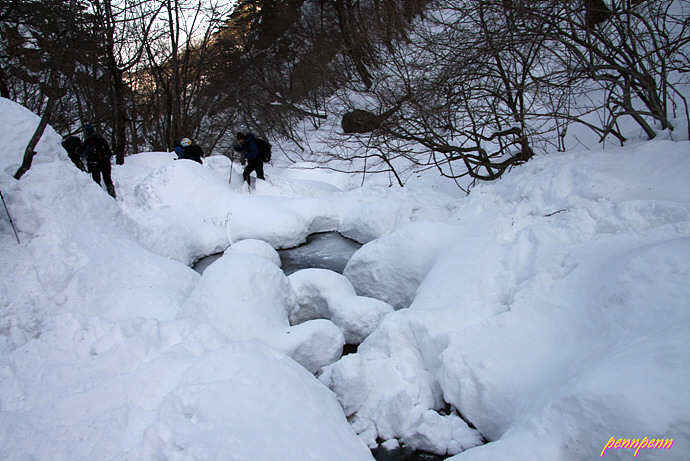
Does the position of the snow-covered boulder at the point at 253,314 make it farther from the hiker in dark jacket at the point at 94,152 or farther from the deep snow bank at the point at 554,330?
the hiker in dark jacket at the point at 94,152

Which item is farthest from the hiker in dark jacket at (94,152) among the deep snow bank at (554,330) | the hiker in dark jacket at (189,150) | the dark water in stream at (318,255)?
the deep snow bank at (554,330)

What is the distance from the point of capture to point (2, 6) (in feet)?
28.2

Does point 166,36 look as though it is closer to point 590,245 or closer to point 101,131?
point 101,131

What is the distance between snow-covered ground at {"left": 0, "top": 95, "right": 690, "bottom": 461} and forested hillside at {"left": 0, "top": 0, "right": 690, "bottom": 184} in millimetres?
1457

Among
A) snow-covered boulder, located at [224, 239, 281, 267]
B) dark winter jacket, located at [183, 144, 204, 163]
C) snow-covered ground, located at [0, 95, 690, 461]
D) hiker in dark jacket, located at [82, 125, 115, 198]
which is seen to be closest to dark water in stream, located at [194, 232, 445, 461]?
snow-covered boulder, located at [224, 239, 281, 267]

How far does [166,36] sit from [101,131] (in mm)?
4504

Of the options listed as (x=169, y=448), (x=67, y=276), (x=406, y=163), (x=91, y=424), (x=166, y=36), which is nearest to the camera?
(x=169, y=448)

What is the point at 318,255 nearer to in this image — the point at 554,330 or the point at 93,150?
the point at 93,150

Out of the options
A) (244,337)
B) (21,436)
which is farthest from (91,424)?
(244,337)

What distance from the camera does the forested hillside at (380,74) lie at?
21.2 ft

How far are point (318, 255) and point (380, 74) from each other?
3.90 m

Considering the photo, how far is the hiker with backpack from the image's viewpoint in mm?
10242

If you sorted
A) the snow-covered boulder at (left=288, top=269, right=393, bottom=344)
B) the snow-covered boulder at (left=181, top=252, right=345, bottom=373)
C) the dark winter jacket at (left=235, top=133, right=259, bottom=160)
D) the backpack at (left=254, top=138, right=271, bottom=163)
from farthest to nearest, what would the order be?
the backpack at (left=254, top=138, right=271, bottom=163)
the dark winter jacket at (left=235, top=133, right=259, bottom=160)
the snow-covered boulder at (left=288, top=269, right=393, bottom=344)
the snow-covered boulder at (left=181, top=252, right=345, bottom=373)

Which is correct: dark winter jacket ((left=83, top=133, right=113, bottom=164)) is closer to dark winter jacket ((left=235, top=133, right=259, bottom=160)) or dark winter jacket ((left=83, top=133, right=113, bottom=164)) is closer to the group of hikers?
the group of hikers
